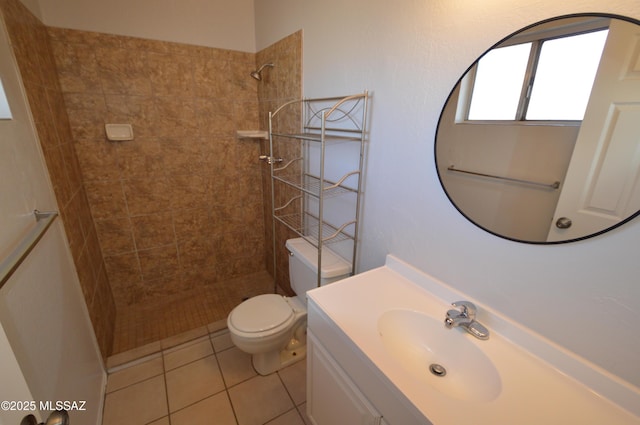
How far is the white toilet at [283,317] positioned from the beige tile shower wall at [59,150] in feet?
2.72

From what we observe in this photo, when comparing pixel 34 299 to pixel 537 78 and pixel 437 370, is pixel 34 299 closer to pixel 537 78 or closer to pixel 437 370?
pixel 437 370

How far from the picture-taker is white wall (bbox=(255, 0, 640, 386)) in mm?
706

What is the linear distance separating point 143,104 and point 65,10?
0.59 meters

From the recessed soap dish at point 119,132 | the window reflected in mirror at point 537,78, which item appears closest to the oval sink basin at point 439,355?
the window reflected in mirror at point 537,78

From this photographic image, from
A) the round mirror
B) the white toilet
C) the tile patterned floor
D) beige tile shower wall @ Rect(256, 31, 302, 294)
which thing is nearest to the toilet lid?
the white toilet

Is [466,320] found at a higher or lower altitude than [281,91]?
lower

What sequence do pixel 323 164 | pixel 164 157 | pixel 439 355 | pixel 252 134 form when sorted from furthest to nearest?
1. pixel 252 134
2. pixel 164 157
3. pixel 323 164
4. pixel 439 355

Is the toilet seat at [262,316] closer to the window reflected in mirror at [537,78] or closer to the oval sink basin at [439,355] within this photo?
the oval sink basin at [439,355]

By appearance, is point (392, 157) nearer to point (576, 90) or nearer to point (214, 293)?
point (576, 90)

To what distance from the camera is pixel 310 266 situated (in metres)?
1.59

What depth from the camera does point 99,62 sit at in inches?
70.0

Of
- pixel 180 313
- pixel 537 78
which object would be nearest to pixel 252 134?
pixel 180 313

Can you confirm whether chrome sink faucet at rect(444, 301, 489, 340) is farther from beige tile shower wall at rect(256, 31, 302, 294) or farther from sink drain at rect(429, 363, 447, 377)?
beige tile shower wall at rect(256, 31, 302, 294)

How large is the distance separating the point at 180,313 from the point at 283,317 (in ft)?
3.64
